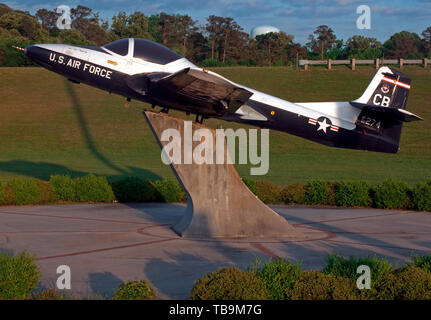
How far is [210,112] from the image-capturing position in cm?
1756

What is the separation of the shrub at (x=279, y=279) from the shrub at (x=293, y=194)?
47.6ft

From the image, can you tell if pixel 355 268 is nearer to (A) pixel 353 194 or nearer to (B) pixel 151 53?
(B) pixel 151 53

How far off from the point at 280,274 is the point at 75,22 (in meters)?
115

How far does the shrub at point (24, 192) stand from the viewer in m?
22.5

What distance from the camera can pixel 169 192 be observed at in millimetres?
24125

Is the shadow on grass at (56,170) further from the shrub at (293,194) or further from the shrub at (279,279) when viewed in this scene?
the shrub at (279,279)

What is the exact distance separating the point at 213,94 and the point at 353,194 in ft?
29.2

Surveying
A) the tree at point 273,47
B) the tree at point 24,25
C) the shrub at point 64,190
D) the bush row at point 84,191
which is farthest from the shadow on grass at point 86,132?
the tree at point 273,47

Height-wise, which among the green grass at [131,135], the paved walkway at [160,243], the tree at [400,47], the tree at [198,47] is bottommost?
the paved walkway at [160,243]

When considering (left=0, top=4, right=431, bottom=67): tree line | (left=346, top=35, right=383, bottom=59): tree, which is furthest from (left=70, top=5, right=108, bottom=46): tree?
(left=346, top=35, right=383, bottom=59): tree

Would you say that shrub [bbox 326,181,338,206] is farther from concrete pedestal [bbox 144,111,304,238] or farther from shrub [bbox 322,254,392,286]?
shrub [bbox 322,254,392,286]
